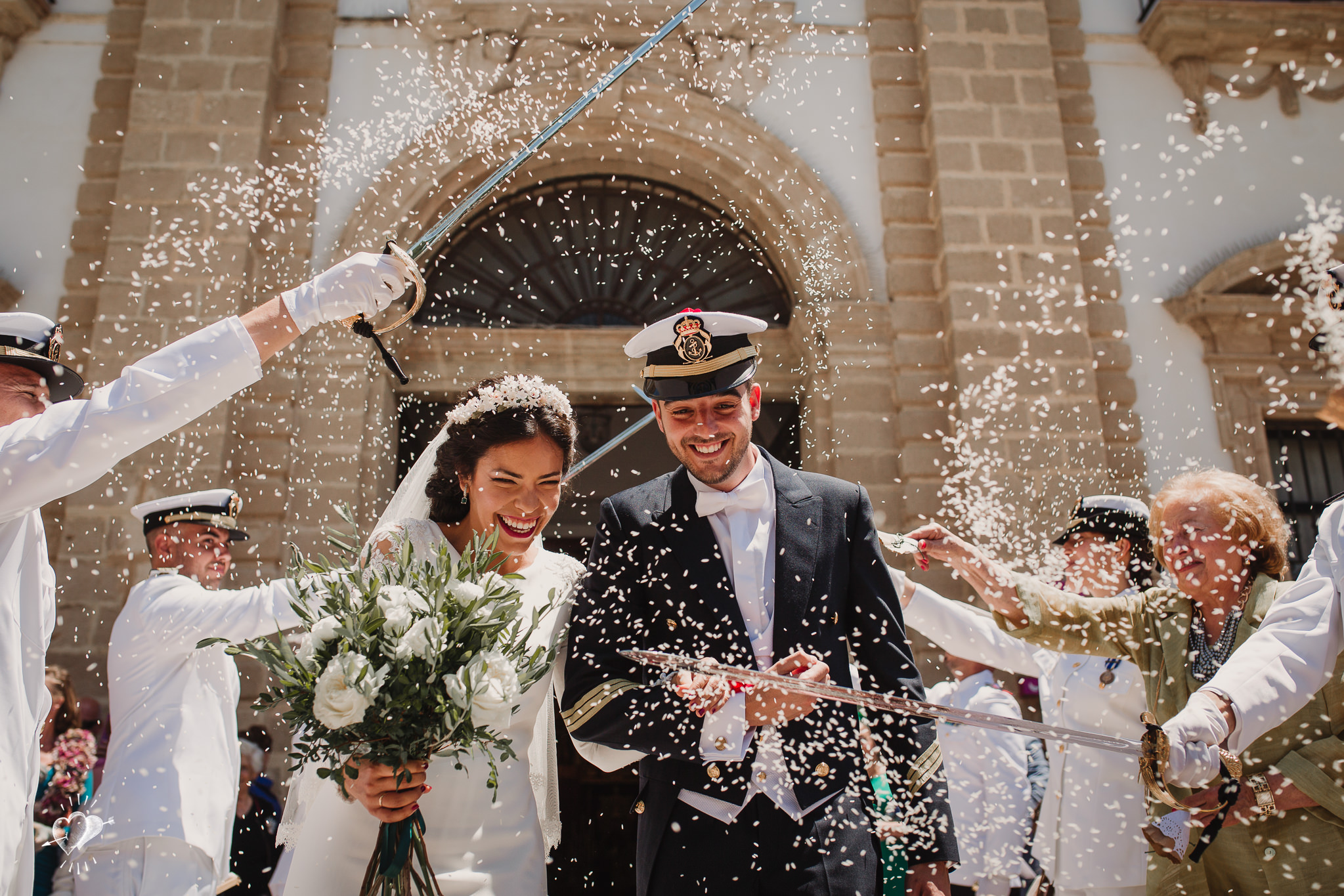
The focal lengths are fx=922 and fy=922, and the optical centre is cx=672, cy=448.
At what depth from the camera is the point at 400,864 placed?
6.56ft

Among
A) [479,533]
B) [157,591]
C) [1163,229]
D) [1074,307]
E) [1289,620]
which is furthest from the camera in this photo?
[1163,229]

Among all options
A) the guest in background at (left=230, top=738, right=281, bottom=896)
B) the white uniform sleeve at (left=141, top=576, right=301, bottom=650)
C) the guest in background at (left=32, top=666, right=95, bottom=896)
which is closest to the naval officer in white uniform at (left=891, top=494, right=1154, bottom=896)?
the white uniform sleeve at (left=141, top=576, right=301, bottom=650)

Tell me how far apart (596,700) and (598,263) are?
525 cm

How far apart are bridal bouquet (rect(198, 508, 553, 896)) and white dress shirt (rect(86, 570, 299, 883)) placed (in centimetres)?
125

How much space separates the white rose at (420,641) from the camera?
194 cm

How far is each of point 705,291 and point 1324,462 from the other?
4.58 metres

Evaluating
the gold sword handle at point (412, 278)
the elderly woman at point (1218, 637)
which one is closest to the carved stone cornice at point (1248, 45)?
the elderly woman at point (1218, 637)

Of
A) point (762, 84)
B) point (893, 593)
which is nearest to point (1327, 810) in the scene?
point (893, 593)

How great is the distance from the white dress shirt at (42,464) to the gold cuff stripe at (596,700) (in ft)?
3.36

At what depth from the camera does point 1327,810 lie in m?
2.32

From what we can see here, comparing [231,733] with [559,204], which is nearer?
[231,733]

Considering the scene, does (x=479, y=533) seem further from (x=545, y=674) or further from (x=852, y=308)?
(x=852, y=308)

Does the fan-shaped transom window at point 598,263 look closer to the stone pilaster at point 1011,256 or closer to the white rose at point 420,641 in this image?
the stone pilaster at point 1011,256

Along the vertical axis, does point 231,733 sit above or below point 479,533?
below
